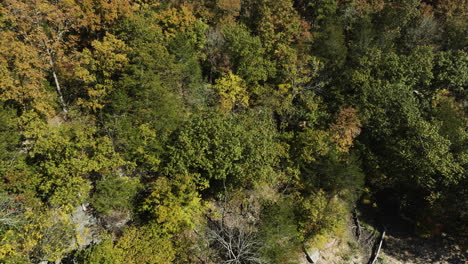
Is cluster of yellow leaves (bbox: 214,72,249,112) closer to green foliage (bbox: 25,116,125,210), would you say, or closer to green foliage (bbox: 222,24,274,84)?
green foliage (bbox: 222,24,274,84)

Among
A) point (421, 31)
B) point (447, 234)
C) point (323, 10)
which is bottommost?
point (447, 234)

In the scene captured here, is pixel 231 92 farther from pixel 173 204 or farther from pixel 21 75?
pixel 21 75

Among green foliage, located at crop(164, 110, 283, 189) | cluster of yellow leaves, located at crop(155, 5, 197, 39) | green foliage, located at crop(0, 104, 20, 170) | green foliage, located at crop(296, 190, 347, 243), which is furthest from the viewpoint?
cluster of yellow leaves, located at crop(155, 5, 197, 39)

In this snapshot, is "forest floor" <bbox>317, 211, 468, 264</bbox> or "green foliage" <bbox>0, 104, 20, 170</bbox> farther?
"forest floor" <bbox>317, 211, 468, 264</bbox>

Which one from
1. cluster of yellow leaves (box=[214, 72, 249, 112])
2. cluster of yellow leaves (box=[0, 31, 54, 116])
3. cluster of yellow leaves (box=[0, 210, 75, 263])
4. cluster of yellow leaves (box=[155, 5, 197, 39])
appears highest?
cluster of yellow leaves (box=[155, 5, 197, 39])

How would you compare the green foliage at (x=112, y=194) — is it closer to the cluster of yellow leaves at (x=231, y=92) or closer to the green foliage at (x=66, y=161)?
the green foliage at (x=66, y=161)

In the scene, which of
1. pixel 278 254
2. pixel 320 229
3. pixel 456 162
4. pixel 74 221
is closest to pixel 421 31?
pixel 456 162

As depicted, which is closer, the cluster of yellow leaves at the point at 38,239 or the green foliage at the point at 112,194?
the cluster of yellow leaves at the point at 38,239

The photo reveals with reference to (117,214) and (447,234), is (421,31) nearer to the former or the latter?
(447,234)

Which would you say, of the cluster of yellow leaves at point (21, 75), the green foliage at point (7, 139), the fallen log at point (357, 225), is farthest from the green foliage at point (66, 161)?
the fallen log at point (357, 225)

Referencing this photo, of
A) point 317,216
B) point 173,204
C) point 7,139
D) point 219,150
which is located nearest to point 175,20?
point 219,150

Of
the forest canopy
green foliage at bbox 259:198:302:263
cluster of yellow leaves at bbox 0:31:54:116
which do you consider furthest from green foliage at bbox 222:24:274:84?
cluster of yellow leaves at bbox 0:31:54:116
